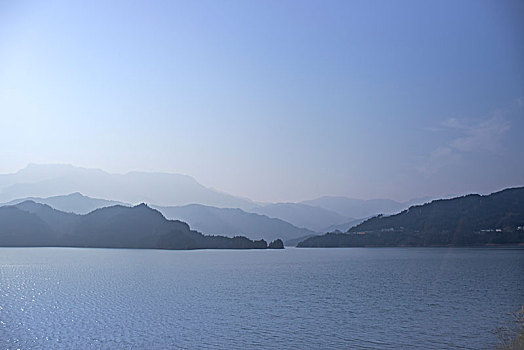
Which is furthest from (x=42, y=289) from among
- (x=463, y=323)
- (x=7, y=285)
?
(x=463, y=323)

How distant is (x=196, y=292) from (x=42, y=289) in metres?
15.6

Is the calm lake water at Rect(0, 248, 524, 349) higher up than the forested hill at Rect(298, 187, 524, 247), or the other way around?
the forested hill at Rect(298, 187, 524, 247)

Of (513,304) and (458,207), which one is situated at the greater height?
(458,207)

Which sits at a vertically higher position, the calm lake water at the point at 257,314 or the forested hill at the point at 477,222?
the forested hill at the point at 477,222

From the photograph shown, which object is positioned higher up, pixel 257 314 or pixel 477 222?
pixel 477 222

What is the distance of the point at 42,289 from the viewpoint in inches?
1843

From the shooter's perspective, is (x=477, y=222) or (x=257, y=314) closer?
(x=257, y=314)

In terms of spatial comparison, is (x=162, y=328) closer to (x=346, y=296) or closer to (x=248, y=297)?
Result: (x=248, y=297)

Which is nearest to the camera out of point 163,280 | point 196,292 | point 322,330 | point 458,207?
point 322,330

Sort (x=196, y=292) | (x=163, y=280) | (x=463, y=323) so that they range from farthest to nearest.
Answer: (x=163, y=280), (x=196, y=292), (x=463, y=323)

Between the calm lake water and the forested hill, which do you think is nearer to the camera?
the calm lake water

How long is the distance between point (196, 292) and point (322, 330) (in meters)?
21.4

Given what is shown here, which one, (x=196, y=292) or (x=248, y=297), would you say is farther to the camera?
(x=196, y=292)

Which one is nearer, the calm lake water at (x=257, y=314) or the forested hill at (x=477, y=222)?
the calm lake water at (x=257, y=314)
